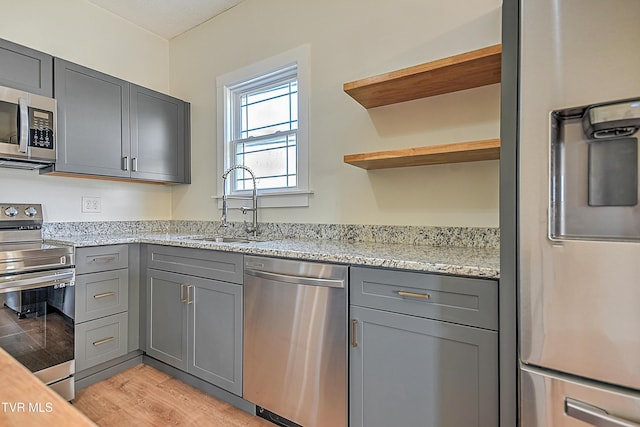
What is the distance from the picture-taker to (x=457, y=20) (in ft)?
5.65

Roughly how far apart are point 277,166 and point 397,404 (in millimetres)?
1792

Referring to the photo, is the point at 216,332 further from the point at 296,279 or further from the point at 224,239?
the point at 224,239

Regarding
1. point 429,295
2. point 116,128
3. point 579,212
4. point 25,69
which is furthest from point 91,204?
point 579,212

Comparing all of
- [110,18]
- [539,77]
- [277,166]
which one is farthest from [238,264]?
[110,18]

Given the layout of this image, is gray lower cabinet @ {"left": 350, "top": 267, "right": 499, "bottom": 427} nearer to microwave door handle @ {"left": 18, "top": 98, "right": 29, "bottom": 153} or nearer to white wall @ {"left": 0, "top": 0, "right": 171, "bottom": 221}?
microwave door handle @ {"left": 18, "top": 98, "right": 29, "bottom": 153}

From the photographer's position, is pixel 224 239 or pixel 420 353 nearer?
pixel 420 353

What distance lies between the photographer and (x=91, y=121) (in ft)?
7.64

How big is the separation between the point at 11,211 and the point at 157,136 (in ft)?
3.59

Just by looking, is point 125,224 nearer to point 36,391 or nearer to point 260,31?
point 260,31

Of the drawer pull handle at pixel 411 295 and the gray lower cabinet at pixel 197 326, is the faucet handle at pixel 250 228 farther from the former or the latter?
the drawer pull handle at pixel 411 295

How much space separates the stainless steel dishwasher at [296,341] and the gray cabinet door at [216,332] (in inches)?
2.8

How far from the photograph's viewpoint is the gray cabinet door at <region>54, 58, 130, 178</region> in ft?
7.14

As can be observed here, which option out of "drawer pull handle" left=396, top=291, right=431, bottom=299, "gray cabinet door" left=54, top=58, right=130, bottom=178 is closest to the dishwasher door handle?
"drawer pull handle" left=396, top=291, right=431, bottom=299

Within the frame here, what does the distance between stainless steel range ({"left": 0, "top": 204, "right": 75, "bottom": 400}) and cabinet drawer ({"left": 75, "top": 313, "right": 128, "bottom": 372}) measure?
0.08 meters
